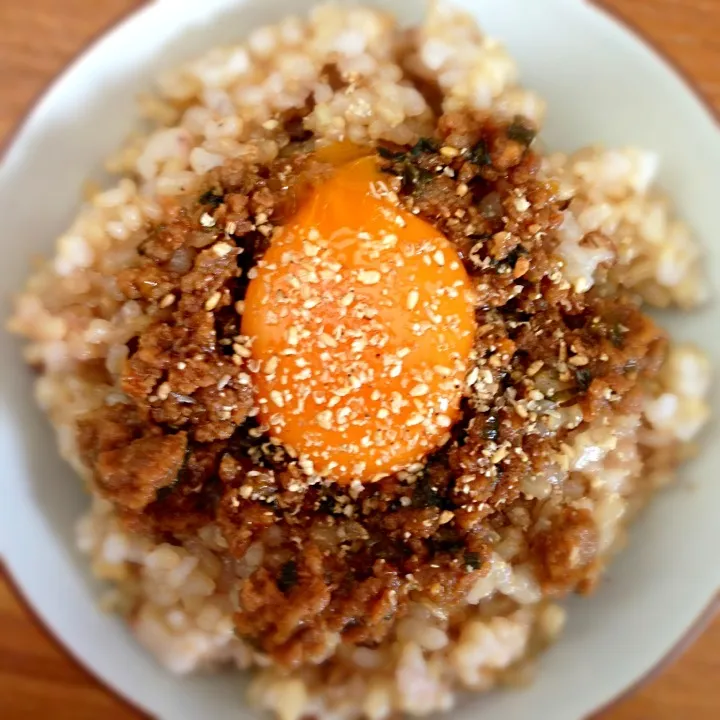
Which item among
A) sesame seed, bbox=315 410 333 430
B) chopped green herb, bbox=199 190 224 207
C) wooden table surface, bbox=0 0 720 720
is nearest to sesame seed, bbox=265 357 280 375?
sesame seed, bbox=315 410 333 430

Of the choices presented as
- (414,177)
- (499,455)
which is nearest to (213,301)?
(414,177)

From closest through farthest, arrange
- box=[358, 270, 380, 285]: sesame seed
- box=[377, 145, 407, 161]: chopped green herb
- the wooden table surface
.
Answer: box=[358, 270, 380, 285]: sesame seed, box=[377, 145, 407, 161]: chopped green herb, the wooden table surface

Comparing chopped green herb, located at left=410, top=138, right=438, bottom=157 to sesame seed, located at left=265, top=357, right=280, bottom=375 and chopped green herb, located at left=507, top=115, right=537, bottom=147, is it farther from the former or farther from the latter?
sesame seed, located at left=265, top=357, right=280, bottom=375

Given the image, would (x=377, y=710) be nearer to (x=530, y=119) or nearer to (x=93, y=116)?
(x=530, y=119)

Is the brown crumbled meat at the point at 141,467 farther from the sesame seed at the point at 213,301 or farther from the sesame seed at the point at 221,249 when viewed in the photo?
the sesame seed at the point at 221,249

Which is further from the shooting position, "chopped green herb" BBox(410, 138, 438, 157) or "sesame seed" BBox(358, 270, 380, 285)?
"chopped green herb" BBox(410, 138, 438, 157)
